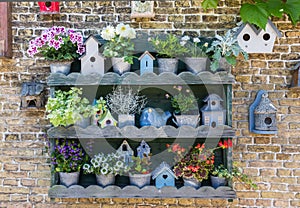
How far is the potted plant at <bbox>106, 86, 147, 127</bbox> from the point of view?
1.83 meters

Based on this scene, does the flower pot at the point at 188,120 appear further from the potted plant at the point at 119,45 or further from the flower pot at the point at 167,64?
the potted plant at the point at 119,45

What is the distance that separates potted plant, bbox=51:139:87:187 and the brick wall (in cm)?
31

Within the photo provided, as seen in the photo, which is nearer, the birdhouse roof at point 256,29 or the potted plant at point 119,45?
the potted plant at point 119,45

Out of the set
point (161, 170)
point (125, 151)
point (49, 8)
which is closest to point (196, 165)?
point (161, 170)

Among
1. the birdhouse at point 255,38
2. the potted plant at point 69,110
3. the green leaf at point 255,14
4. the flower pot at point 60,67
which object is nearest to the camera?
the green leaf at point 255,14

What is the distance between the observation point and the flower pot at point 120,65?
1.83 meters

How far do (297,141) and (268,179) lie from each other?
347mm

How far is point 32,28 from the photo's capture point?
6.92ft

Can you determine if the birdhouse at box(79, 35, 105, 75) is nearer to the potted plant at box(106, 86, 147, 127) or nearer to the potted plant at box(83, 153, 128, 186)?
the potted plant at box(106, 86, 147, 127)

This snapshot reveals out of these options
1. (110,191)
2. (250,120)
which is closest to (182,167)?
(110,191)

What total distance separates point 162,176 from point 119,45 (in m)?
0.90

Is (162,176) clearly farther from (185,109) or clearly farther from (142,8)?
(142,8)

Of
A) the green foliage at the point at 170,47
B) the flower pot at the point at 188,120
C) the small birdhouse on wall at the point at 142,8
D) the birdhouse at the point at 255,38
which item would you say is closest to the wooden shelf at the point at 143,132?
the flower pot at the point at 188,120

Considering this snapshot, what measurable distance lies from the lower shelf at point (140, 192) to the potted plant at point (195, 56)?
77 centimetres
